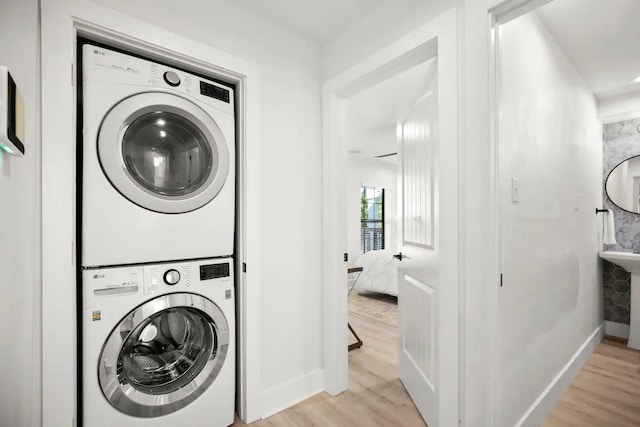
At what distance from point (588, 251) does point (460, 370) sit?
2274 millimetres

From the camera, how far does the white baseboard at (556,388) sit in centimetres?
171

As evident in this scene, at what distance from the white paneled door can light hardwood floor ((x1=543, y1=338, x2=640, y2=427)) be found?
757 millimetres

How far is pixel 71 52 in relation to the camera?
1.28 m

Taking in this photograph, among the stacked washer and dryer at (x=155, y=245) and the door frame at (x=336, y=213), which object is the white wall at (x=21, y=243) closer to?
the stacked washer and dryer at (x=155, y=245)

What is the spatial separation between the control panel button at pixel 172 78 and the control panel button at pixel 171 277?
93 cm

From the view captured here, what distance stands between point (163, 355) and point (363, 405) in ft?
4.09

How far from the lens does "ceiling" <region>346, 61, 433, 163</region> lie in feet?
8.70

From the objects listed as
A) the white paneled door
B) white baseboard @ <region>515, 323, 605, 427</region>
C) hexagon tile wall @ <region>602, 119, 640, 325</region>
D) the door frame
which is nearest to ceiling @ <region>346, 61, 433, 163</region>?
the white paneled door

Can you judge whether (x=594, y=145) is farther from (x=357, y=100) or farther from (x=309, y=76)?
(x=309, y=76)

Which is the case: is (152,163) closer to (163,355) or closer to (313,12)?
(163,355)

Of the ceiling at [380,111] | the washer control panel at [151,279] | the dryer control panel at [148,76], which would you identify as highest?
the ceiling at [380,111]

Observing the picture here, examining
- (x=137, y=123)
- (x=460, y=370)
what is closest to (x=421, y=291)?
(x=460, y=370)

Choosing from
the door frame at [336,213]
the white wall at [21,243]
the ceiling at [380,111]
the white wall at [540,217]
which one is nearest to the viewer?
the white wall at [21,243]

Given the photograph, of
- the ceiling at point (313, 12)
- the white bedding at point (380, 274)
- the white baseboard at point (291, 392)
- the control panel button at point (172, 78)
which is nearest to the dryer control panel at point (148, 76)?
the control panel button at point (172, 78)
